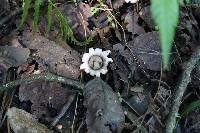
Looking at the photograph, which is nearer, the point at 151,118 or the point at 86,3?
the point at 151,118

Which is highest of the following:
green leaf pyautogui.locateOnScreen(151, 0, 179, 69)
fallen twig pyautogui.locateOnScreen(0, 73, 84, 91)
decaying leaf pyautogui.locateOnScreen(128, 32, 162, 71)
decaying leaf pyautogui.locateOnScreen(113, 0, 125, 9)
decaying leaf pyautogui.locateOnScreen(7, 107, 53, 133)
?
green leaf pyautogui.locateOnScreen(151, 0, 179, 69)

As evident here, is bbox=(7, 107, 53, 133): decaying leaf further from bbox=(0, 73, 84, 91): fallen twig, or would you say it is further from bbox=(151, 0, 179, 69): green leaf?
bbox=(151, 0, 179, 69): green leaf

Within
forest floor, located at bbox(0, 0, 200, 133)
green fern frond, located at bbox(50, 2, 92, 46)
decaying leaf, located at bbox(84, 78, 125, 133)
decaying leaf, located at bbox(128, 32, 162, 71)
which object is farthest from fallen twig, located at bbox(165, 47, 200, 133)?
green fern frond, located at bbox(50, 2, 92, 46)

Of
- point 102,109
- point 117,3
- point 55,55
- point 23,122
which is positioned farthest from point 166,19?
point 117,3

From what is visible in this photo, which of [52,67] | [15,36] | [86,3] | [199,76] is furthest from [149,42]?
[15,36]

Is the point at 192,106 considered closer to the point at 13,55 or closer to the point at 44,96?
the point at 44,96

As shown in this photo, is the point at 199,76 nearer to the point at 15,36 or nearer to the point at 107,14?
the point at 107,14

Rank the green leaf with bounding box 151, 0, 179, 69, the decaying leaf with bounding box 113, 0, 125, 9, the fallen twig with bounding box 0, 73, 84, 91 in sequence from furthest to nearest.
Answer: the decaying leaf with bounding box 113, 0, 125, 9 → the fallen twig with bounding box 0, 73, 84, 91 → the green leaf with bounding box 151, 0, 179, 69
